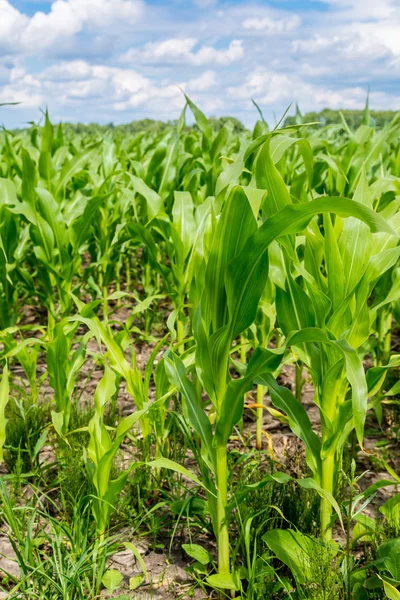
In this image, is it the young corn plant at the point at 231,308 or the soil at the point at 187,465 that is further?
the soil at the point at 187,465

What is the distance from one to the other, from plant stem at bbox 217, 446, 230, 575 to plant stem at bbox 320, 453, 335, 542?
0.90ft

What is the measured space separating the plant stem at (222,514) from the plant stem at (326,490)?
27cm

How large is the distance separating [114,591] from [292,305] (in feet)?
3.03

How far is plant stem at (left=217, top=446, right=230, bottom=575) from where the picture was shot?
1521 millimetres

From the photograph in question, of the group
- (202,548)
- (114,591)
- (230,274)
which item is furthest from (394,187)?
(114,591)

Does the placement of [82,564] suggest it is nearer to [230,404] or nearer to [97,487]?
[97,487]

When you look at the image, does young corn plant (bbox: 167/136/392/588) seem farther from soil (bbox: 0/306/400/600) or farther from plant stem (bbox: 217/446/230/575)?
soil (bbox: 0/306/400/600)

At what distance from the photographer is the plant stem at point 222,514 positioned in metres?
1.52

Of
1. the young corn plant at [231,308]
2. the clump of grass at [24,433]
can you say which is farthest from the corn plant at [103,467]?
the clump of grass at [24,433]

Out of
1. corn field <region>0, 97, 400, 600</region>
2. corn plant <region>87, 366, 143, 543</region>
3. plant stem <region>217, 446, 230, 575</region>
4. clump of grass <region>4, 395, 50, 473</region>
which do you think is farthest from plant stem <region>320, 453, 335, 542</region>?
clump of grass <region>4, 395, 50, 473</region>

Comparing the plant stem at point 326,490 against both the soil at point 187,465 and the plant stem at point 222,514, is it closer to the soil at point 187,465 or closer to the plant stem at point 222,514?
the soil at point 187,465

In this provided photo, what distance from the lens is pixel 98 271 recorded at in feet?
12.7

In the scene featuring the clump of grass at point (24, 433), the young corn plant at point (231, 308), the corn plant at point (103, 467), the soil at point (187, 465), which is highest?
the young corn plant at point (231, 308)

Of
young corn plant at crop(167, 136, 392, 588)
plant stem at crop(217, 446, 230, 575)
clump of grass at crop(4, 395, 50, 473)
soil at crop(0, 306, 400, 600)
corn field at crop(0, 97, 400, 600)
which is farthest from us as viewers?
clump of grass at crop(4, 395, 50, 473)
